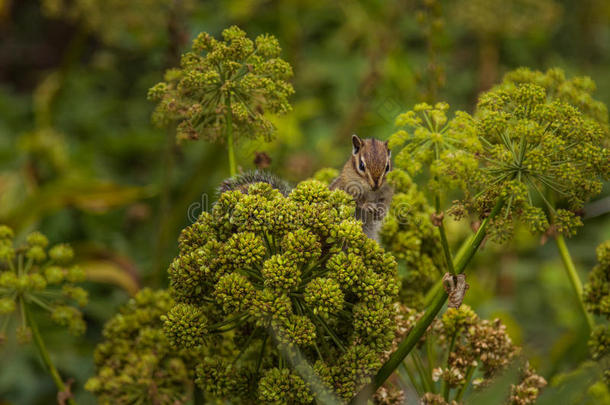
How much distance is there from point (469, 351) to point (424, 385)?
17cm

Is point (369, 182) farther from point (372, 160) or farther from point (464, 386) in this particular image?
point (464, 386)

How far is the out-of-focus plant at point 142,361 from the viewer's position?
66.2 inches

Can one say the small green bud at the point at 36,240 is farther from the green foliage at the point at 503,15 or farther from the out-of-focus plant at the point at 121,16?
the green foliage at the point at 503,15

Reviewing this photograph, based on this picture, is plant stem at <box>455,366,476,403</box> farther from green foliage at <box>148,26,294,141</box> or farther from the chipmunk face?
green foliage at <box>148,26,294,141</box>

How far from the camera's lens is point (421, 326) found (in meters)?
1.41

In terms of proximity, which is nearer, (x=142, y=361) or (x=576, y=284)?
(x=142, y=361)

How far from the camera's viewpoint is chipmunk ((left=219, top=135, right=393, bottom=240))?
1964mm

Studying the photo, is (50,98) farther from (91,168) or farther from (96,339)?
(96,339)

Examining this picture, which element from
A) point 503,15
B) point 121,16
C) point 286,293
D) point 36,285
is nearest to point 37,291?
point 36,285

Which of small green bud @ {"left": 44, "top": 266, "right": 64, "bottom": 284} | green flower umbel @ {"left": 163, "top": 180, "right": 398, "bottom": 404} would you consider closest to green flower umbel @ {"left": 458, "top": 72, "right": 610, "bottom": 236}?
green flower umbel @ {"left": 163, "top": 180, "right": 398, "bottom": 404}

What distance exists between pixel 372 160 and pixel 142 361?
1.06 meters

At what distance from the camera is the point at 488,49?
5.30m

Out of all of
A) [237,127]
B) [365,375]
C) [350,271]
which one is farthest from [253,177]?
[365,375]

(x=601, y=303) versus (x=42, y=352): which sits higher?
(x=42, y=352)
